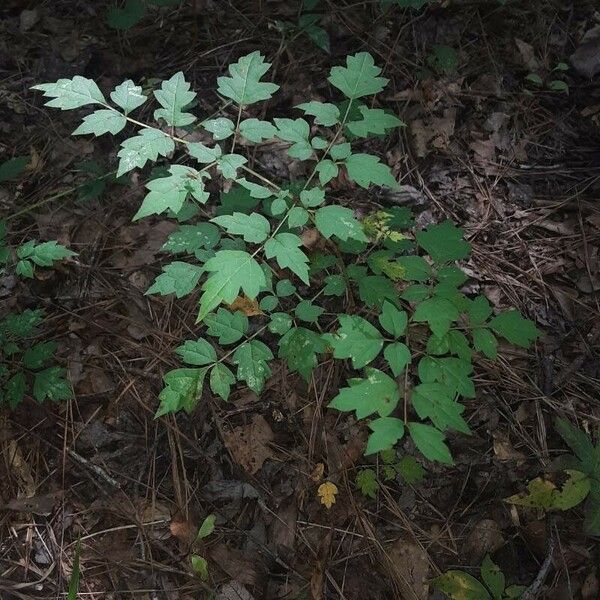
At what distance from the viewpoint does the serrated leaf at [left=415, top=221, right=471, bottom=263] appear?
1858 mm

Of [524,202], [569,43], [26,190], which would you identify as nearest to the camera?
[524,202]

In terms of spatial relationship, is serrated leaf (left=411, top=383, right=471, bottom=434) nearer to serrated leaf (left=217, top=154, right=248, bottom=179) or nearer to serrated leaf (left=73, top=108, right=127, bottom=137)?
serrated leaf (left=217, top=154, right=248, bottom=179)

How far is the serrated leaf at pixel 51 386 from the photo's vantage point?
6.24 ft

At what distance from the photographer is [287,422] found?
1950mm

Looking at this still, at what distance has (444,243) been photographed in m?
1.87

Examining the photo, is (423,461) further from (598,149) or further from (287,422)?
(598,149)

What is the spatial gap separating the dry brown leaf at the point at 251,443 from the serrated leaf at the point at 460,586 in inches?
26.2

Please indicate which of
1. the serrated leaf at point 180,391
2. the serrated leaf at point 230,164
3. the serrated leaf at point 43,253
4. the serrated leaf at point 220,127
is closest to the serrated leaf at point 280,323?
the serrated leaf at point 180,391

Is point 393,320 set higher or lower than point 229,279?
lower

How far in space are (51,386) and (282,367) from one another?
2.68 ft

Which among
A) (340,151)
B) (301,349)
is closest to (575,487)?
(301,349)

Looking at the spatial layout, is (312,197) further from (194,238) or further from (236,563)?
(236,563)

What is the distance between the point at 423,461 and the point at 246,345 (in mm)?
722

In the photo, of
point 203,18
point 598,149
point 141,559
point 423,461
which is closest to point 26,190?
point 203,18
